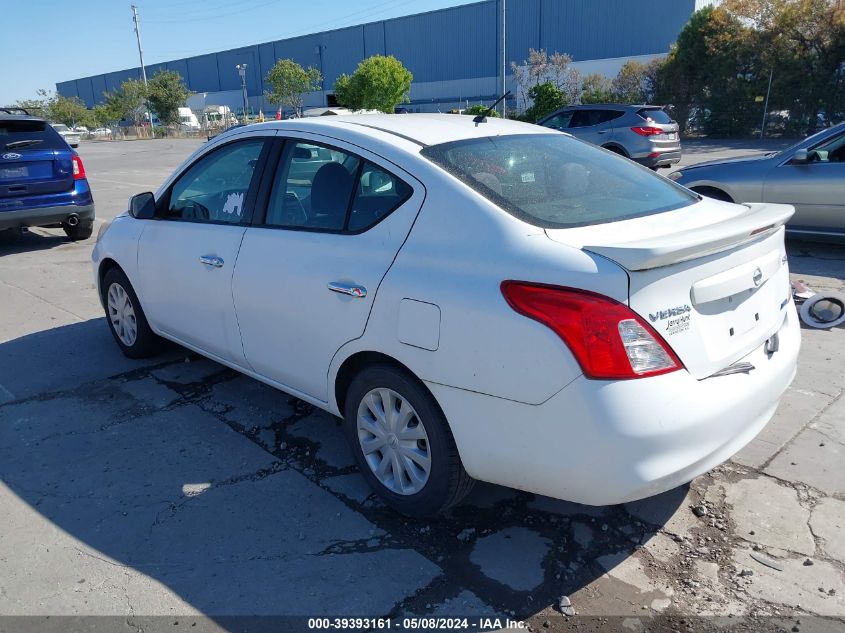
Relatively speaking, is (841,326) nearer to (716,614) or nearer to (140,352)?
(716,614)

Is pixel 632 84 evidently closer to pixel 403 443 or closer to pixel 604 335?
pixel 403 443

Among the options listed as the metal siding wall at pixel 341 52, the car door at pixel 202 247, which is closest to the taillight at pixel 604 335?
the car door at pixel 202 247

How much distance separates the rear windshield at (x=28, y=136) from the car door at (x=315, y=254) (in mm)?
7019

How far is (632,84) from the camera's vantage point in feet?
109

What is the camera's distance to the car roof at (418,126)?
325 centimetres

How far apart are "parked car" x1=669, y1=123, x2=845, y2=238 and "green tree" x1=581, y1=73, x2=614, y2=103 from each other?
27.6 meters

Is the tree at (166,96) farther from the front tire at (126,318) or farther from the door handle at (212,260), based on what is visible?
the door handle at (212,260)

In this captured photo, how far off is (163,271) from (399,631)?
2848mm

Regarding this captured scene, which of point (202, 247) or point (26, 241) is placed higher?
point (202, 247)

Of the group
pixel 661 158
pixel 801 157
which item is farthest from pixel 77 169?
pixel 661 158

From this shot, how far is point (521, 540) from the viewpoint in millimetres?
2943

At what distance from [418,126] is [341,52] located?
235 ft

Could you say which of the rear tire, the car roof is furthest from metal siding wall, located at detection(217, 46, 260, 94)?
the car roof

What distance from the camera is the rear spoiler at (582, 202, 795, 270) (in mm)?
2322
